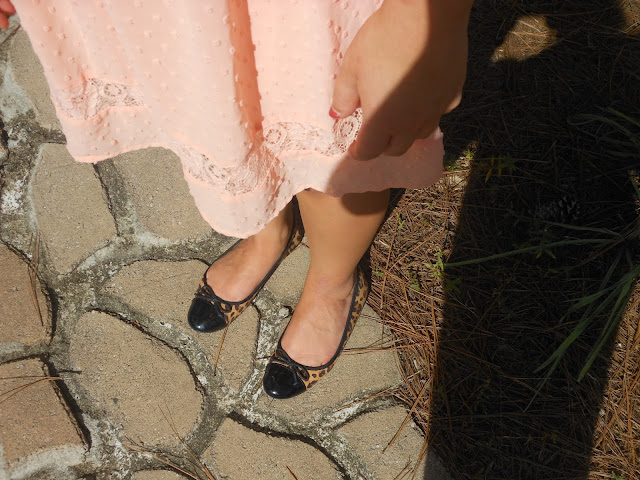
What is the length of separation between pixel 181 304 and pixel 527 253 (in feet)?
4.04

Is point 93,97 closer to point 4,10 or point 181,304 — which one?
point 4,10

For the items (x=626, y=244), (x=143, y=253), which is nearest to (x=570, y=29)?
(x=626, y=244)

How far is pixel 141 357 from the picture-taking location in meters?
1.61

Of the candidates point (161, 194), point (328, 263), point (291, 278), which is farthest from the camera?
point (161, 194)

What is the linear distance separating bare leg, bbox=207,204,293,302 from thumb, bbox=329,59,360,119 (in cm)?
81

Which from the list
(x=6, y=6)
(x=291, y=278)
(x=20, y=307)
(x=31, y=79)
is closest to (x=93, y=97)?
(x=6, y=6)

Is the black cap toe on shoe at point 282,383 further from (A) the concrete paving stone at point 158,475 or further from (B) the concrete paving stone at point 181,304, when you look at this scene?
(A) the concrete paving stone at point 158,475

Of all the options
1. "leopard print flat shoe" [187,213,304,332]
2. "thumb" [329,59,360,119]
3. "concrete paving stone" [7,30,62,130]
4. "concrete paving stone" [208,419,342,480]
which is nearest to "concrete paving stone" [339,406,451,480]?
"concrete paving stone" [208,419,342,480]

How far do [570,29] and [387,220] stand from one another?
3.73ft

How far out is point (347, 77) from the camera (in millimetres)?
760

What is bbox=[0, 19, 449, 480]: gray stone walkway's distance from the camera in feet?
4.91

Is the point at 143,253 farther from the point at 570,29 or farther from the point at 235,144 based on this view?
the point at 570,29

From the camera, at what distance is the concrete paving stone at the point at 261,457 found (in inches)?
58.1

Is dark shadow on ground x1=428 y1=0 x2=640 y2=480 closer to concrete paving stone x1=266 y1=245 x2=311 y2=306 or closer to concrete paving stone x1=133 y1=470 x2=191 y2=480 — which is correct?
concrete paving stone x1=266 y1=245 x2=311 y2=306
